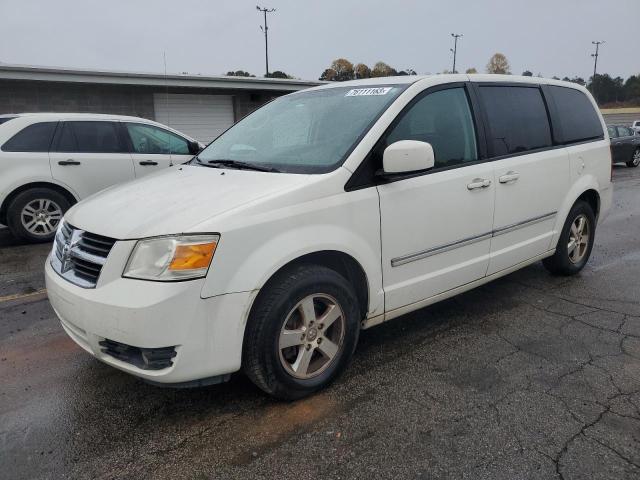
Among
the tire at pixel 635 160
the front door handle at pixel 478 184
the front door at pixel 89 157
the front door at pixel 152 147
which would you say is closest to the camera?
the front door handle at pixel 478 184

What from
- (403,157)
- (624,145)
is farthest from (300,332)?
(624,145)

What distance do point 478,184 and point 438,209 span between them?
0.46 meters

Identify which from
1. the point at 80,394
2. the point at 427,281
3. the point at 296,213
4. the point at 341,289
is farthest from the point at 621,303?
the point at 80,394

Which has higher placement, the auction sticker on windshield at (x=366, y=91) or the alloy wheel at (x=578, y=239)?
the auction sticker on windshield at (x=366, y=91)

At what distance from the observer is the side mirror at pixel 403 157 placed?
10.0 ft

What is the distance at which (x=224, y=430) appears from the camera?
2742mm

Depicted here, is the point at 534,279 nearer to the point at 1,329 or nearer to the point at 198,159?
the point at 198,159

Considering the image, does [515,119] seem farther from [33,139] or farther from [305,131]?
[33,139]

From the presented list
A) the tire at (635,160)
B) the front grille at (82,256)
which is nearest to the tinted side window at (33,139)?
the front grille at (82,256)

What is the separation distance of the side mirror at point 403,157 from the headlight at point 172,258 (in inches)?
44.4

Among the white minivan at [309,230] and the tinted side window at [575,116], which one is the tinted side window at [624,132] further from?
the white minivan at [309,230]

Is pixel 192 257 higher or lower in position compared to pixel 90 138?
lower

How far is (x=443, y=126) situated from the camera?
12.1 feet

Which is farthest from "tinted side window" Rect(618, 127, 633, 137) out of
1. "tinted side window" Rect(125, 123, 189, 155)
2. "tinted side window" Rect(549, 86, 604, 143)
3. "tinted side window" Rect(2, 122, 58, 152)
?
"tinted side window" Rect(2, 122, 58, 152)
